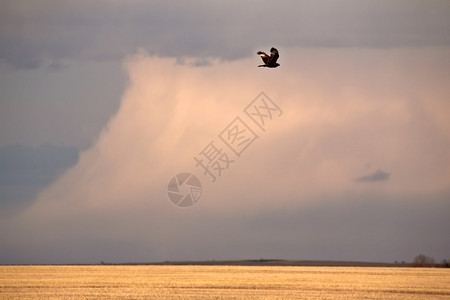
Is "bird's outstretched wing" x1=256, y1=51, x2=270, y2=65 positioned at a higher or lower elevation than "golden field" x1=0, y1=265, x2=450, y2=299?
higher

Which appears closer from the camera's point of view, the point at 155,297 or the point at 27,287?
the point at 155,297

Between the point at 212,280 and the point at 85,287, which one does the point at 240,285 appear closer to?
the point at 212,280

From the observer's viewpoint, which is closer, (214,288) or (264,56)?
(264,56)

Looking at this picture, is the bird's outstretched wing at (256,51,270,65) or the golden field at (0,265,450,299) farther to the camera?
the golden field at (0,265,450,299)

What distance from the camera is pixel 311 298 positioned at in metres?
43.3

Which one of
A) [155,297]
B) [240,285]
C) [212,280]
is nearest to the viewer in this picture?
[155,297]

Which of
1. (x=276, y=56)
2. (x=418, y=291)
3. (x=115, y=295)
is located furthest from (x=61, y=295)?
(x=418, y=291)

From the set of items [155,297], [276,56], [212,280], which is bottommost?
[155,297]

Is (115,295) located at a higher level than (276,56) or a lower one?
lower

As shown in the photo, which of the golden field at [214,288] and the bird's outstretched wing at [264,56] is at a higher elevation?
the bird's outstretched wing at [264,56]

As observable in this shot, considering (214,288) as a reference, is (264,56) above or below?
above

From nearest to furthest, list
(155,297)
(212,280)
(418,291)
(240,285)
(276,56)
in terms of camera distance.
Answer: (276,56) → (155,297) → (418,291) → (240,285) → (212,280)

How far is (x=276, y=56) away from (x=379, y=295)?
16222mm

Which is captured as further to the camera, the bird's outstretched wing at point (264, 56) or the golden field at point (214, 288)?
the golden field at point (214, 288)
